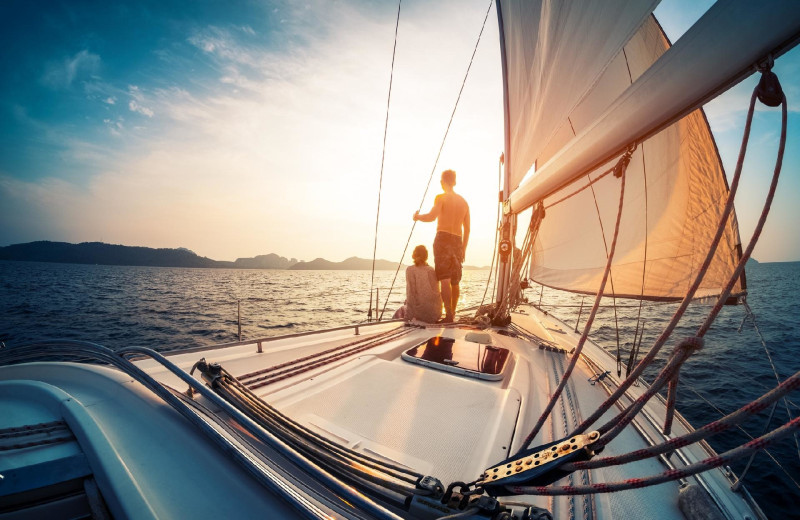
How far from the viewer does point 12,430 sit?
2.86 feet

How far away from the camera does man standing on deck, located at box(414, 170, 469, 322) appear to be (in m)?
4.56

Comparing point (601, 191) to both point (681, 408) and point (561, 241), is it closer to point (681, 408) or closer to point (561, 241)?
point (561, 241)

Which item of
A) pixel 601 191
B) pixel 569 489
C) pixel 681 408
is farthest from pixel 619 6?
pixel 681 408

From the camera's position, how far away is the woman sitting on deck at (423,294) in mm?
4836

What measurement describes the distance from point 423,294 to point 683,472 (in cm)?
423

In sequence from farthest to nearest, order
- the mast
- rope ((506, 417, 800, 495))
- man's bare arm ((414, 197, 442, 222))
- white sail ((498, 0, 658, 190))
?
1. man's bare arm ((414, 197, 442, 222))
2. the mast
3. white sail ((498, 0, 658, 190))
4. rope ((506, 417, 800, 495))

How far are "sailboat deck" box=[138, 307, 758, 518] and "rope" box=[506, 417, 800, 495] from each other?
398mm

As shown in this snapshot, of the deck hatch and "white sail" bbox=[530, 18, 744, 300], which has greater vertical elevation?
"white sail" bbox=[530, 18, 744, 300]

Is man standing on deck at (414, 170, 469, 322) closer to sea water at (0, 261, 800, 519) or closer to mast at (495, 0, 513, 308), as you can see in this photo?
mast at (495, 0, 513, 308)

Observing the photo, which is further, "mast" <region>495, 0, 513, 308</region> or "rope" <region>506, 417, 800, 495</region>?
"mast" <region>495, 0, 513, 308</region>

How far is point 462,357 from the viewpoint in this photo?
2439 mm

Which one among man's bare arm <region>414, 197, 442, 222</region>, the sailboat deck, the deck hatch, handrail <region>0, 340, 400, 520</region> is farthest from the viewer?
man's bare arm <region>414, 197, 442, 222</region>

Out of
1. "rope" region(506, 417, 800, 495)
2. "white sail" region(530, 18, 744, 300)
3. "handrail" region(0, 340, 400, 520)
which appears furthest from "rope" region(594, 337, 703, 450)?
"white sail" region(530, 18, 744, 300)

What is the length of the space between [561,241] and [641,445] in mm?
4801
